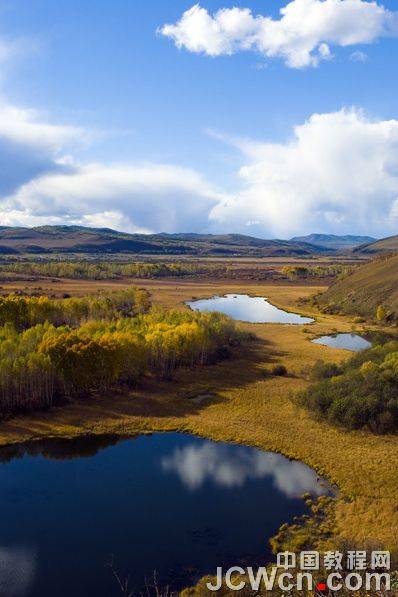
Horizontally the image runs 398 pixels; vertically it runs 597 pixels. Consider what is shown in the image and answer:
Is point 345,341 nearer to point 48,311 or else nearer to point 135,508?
point 48,311

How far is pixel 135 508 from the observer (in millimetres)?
40219

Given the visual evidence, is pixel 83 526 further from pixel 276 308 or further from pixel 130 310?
pixel 276 308

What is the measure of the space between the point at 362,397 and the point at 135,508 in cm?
3131

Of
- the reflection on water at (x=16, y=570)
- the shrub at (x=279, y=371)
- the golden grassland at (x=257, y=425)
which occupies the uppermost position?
the shrub at (x=279, y=371)

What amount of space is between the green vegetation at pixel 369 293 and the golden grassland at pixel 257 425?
2615 inches

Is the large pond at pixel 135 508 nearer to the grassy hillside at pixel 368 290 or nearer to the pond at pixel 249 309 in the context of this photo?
the pond at pixel 249 309

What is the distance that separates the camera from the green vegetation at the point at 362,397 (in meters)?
55.2

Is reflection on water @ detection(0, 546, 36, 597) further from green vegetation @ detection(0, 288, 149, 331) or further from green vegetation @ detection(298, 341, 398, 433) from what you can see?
green vegetation @ detection(0, 288, 149, 331)

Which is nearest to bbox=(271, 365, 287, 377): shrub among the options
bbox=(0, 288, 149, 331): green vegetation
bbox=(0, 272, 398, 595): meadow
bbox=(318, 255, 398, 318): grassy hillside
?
Answer: bbox=(0, 272, 398, 595): meadow

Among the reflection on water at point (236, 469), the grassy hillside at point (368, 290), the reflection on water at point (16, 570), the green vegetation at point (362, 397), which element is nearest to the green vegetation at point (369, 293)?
the grassy hillside at point (368, 290)

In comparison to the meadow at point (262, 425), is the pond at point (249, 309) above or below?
above

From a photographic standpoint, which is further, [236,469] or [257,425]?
[257,425]

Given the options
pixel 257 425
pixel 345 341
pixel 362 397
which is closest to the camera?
pixel 362 397

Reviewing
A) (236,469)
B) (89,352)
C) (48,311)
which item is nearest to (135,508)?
(236,469)
